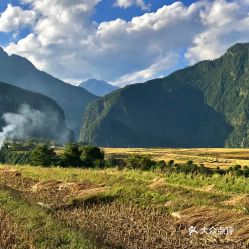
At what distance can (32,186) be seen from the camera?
2805cm

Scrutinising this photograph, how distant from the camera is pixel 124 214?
17.4 m

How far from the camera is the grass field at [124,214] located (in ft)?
42.0

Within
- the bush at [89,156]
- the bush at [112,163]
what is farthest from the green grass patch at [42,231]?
the bush at [89,156]

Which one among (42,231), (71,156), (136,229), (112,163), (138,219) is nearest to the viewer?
(42,231)

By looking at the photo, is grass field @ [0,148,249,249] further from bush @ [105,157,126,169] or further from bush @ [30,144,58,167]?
bush @ [30,144,58,167]

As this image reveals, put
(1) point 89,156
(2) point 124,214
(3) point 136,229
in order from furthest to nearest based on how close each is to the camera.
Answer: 1. (1) point 89,156
2. (2) point 124,214
3. (3) point 136,229

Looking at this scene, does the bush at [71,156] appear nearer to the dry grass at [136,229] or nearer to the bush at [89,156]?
the bush at [89,156]

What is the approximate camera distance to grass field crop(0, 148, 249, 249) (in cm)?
1280

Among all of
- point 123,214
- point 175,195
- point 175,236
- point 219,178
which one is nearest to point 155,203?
point 175,195

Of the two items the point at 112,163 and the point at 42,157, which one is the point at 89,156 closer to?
the point at 112,163

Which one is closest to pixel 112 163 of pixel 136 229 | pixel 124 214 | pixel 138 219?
pixel 124 214

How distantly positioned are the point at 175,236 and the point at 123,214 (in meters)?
3.94

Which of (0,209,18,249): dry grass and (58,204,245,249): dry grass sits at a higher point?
(0,209,18,249): dry grass

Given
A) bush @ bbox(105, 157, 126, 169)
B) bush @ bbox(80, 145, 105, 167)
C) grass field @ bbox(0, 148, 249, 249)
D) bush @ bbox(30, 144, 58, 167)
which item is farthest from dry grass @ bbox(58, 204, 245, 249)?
bush @ bbox(30, 144, 58, 167)
